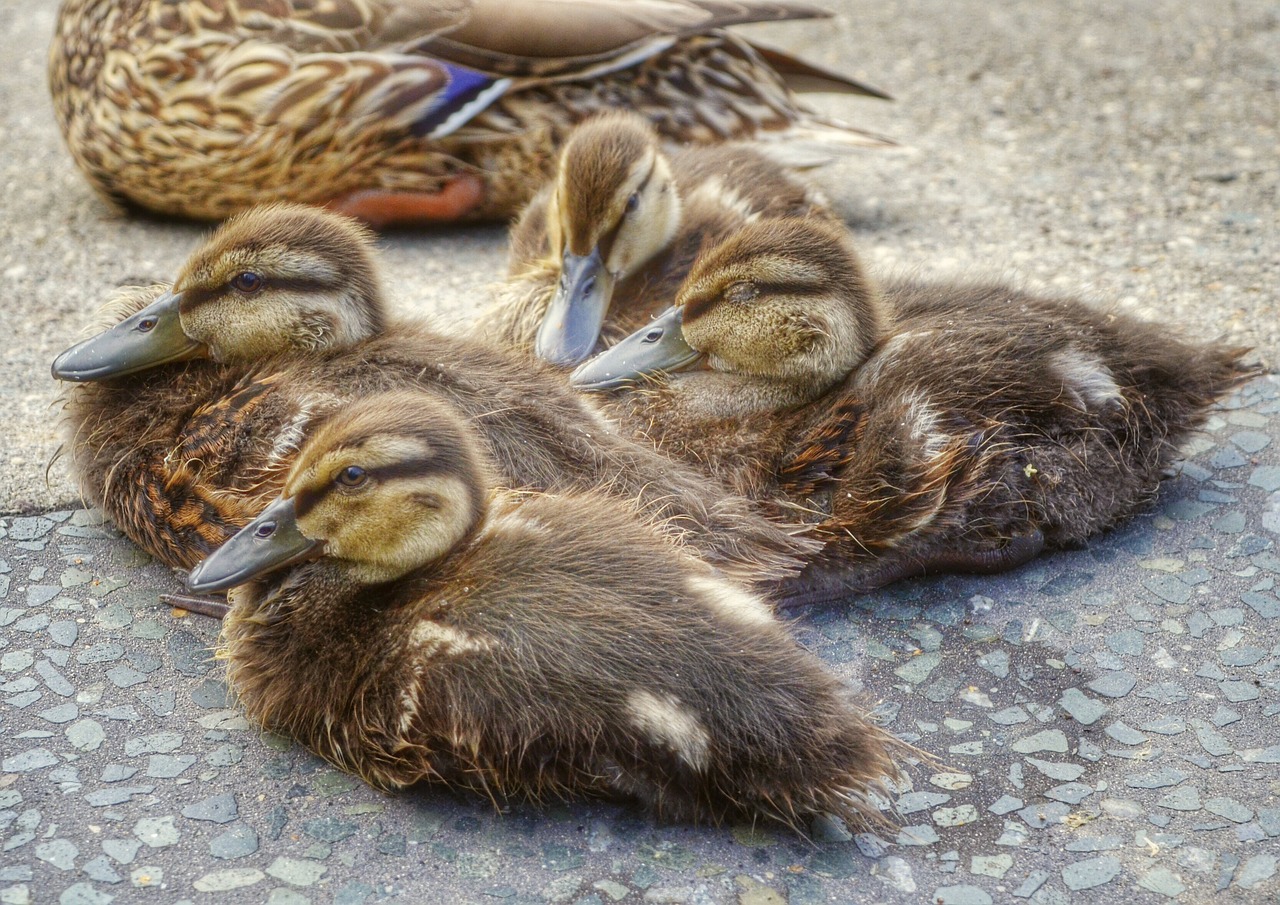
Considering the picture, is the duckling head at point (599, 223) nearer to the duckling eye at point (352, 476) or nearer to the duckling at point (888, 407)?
the duckling at point (888, 407)

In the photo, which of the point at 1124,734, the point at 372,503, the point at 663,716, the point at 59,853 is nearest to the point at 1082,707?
the point at 1124,734

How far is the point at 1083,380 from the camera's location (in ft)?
10.9

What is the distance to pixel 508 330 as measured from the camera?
3959mm

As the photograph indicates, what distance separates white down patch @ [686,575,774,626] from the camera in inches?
100.0

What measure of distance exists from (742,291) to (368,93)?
1.87 m

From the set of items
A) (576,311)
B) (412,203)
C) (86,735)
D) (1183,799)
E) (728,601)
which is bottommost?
(86,735)

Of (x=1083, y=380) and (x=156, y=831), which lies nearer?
A: (x=156, y=831)

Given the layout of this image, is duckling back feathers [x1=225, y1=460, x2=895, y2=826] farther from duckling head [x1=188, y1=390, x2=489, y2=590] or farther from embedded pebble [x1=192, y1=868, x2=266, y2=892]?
embedded pebble [x1=192, y1=868, x2=266, y2=892]

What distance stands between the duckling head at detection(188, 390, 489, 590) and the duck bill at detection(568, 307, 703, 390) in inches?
31.5

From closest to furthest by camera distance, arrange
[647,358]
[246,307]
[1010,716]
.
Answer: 1. [1010,716]
2. [246,307]
3. [647,358]

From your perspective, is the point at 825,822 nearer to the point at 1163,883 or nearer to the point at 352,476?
the point at 1163,883

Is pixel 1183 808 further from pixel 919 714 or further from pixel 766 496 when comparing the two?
pixel 766 496

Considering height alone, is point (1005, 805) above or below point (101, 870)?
above

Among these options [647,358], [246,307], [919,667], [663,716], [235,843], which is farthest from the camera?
[647,358]
